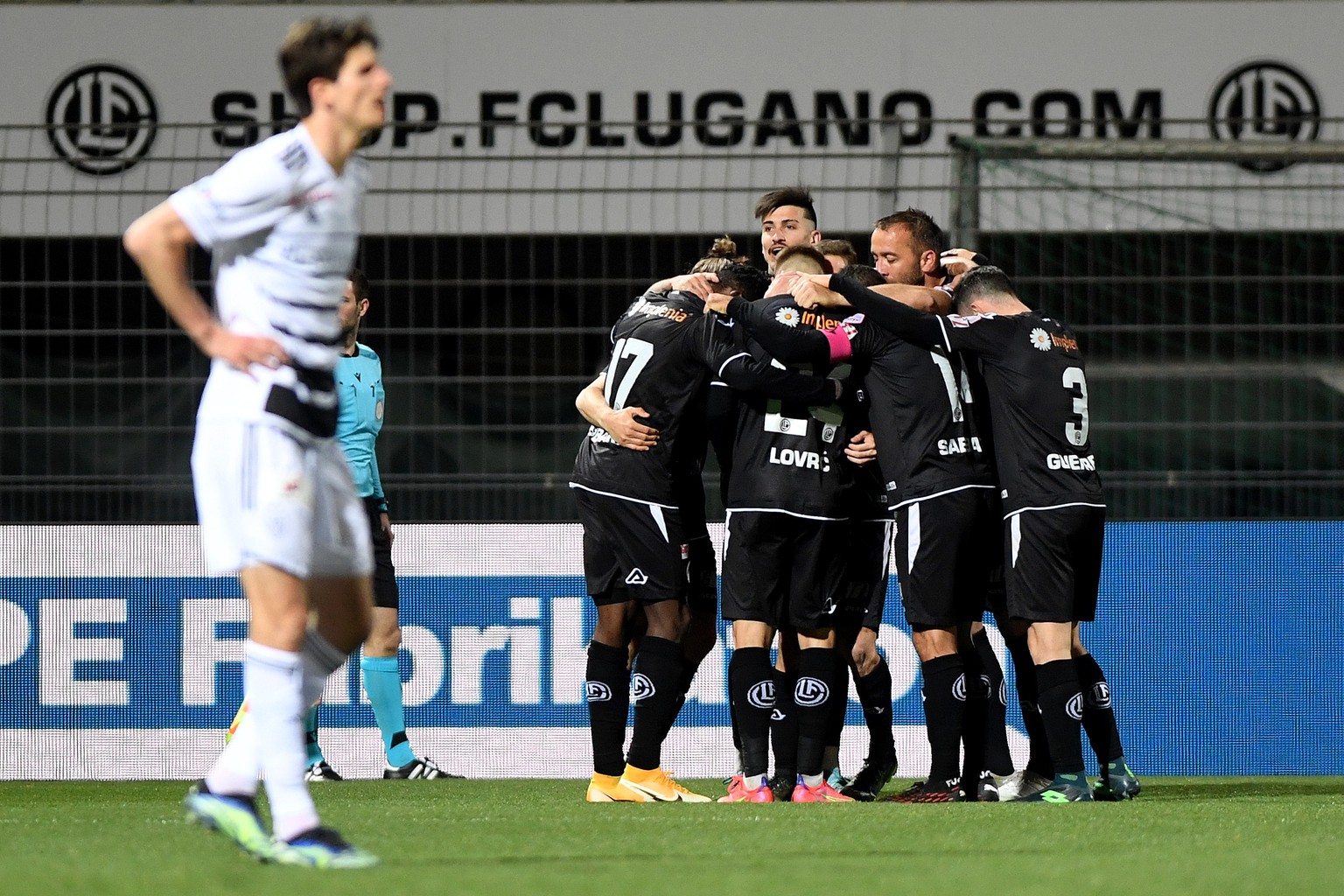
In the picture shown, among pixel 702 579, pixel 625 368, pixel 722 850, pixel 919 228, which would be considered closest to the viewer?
pixel 722 850

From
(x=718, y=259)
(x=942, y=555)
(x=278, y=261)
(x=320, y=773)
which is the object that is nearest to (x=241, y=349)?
(x=278, y=261)

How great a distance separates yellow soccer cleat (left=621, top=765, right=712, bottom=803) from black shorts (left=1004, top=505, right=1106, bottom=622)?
1224mm

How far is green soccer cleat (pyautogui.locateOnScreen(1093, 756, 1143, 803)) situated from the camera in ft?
20.6

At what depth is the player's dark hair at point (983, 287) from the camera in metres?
6.14

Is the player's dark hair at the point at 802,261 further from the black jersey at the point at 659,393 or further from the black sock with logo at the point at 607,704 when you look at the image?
the black sock with logo at the point at 607,704

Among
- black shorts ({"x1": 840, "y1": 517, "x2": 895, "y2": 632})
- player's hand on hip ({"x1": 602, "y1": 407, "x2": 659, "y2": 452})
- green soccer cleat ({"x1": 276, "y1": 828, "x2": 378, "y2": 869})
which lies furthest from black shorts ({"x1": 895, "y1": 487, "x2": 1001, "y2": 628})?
green soccer cleat ({"x1": 276, "y1": 828, "x2": 378, "y2": 869})

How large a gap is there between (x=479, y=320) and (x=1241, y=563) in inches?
138

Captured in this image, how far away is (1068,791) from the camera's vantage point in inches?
230

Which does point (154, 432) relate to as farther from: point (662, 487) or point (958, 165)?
point (958, 165)

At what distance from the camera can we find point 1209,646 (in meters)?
8.02

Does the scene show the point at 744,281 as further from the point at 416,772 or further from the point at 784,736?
the point at 416,772

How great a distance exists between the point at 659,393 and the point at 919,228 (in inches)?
44.8

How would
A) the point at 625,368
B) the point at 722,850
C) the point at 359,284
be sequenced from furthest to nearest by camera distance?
the point at 359,284 < the point at 625,368 < the point at 722,850

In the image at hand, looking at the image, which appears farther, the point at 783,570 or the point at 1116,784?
the point at 1116,784
